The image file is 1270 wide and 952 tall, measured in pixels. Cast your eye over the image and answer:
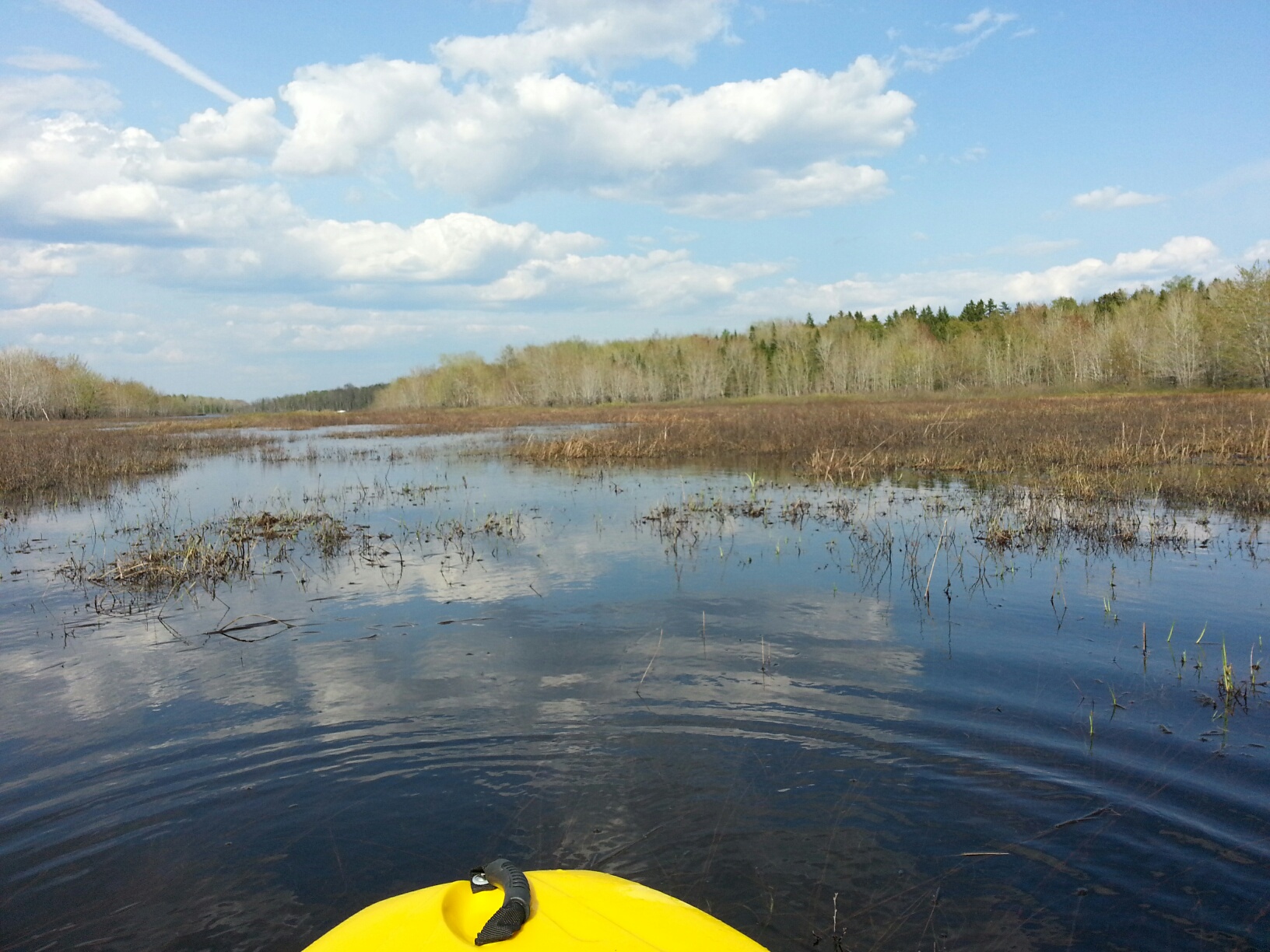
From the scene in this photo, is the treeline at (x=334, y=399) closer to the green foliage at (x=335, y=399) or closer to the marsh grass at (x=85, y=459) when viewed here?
the green foliage at (x=335, y=399)

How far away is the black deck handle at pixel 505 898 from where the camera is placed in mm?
2322

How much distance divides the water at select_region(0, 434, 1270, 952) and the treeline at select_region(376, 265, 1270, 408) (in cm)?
5126

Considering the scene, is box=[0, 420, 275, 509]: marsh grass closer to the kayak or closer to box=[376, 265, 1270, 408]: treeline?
the kayak

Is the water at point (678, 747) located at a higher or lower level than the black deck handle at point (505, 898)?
lower

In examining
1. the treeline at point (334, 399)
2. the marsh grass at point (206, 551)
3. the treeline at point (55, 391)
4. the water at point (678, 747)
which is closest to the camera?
the water at point (678, 747)

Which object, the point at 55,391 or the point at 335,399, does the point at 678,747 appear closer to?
the point at 55,391

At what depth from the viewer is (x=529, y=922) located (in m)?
2.42

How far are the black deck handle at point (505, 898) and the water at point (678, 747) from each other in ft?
4.01

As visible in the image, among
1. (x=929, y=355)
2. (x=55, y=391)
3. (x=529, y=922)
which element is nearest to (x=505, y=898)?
(x=529, y=922)

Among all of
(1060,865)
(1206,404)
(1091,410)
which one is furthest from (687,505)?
(1206,404)


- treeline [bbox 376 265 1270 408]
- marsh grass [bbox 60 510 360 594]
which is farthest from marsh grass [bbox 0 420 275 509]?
treeline [bbox 376 265 1270 408]

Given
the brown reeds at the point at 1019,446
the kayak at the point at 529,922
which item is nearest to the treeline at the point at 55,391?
the brown reeds at the point at 1019,446

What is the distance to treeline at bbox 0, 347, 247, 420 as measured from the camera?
206 feet

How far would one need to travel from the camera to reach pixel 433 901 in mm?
2521
